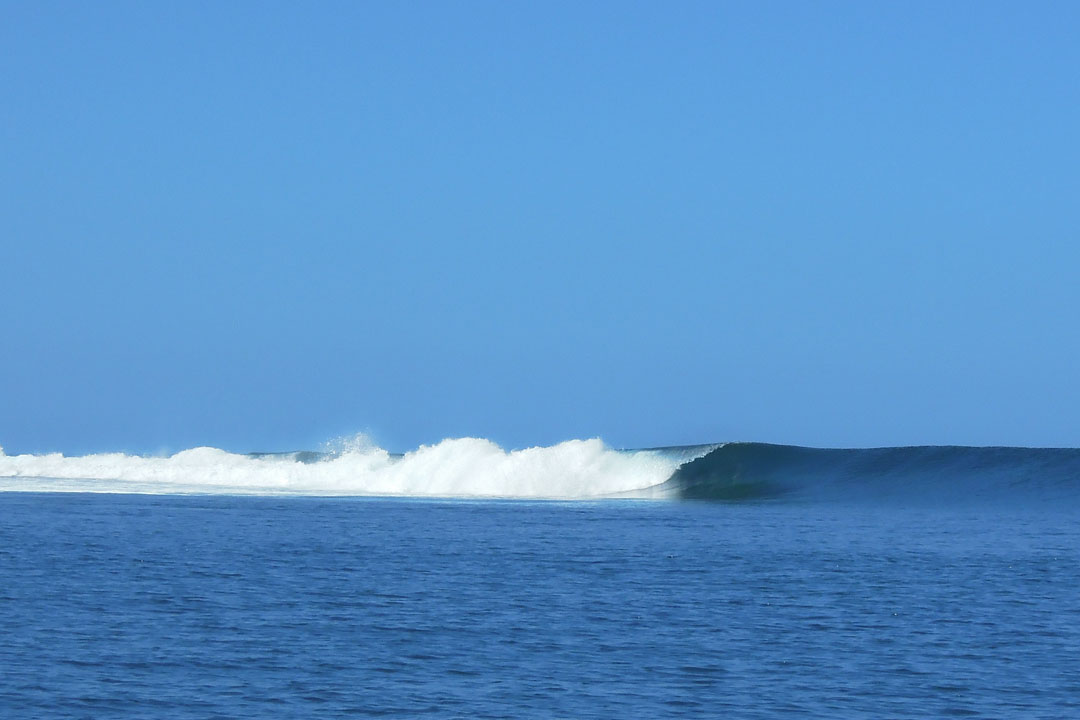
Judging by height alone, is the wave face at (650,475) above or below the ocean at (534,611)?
above

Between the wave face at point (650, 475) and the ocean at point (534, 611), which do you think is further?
the wave face at point (650, 475)

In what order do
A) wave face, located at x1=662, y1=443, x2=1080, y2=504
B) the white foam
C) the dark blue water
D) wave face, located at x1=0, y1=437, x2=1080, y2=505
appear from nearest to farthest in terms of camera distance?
the dark blue water < wave face, located at x1=662, y1=443, x2=1080, y2=504 < wave face, located at x1=0, y1=437, x2=1080, y2=505 < the white foam

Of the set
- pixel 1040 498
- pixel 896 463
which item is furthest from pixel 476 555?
pixel 896 463

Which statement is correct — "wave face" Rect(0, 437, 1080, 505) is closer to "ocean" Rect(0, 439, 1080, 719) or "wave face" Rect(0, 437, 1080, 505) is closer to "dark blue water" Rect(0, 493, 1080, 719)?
"ocean" Rect(0, 439, 1080, 719)

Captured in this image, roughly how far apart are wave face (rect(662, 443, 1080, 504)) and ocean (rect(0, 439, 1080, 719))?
14.3 ft

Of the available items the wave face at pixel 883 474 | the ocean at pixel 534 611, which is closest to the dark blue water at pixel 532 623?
the ocean at pixel 534 611

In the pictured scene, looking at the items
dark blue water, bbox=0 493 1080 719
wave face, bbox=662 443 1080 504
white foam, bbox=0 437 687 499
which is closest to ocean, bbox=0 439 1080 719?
dark blue water, bbox=0 493 1080 719

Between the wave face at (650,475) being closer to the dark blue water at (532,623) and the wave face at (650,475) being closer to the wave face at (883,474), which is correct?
the wave face at (883,474)

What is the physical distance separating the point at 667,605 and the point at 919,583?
4.02 m

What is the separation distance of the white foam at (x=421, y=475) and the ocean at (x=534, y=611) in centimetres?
951

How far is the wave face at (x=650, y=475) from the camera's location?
38031 mm

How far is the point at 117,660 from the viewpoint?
443 inches

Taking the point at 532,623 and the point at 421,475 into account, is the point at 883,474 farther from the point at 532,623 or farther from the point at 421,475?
the point at 532,623

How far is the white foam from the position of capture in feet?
138
